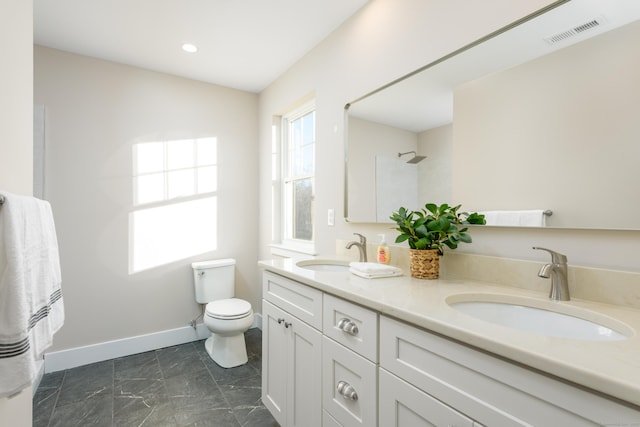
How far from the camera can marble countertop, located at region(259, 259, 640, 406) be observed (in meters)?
0.54

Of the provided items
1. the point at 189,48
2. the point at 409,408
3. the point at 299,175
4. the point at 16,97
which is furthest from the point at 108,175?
the point at 409,408

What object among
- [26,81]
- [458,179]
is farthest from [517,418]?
[26,81]

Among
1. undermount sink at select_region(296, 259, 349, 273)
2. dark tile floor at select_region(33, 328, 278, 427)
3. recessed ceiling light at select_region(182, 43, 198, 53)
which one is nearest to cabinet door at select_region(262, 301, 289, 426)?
dark tile floor at select_region(33, 328, 278, 427)

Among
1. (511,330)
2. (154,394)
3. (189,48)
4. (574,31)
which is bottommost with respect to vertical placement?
(154,394)

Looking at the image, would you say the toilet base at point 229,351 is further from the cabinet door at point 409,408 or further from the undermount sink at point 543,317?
the undermount sink at point 543,317

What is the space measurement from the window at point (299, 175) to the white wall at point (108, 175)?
0.64 m

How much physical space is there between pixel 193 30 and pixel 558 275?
2.54m

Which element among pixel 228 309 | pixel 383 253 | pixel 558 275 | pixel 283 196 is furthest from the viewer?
pixel 283 196

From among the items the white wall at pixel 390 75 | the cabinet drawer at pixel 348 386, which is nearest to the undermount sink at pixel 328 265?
the white wall at pixel 390 75

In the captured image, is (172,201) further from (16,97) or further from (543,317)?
(543,317)

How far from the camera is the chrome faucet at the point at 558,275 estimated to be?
983 millimetres

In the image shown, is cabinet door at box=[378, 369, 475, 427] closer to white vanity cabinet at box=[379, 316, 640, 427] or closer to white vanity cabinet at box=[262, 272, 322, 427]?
white vanity cabinet at box=[379, 316, 640, 427]

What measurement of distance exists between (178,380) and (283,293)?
1293 millimetres

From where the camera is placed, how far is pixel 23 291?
3.10 ft
